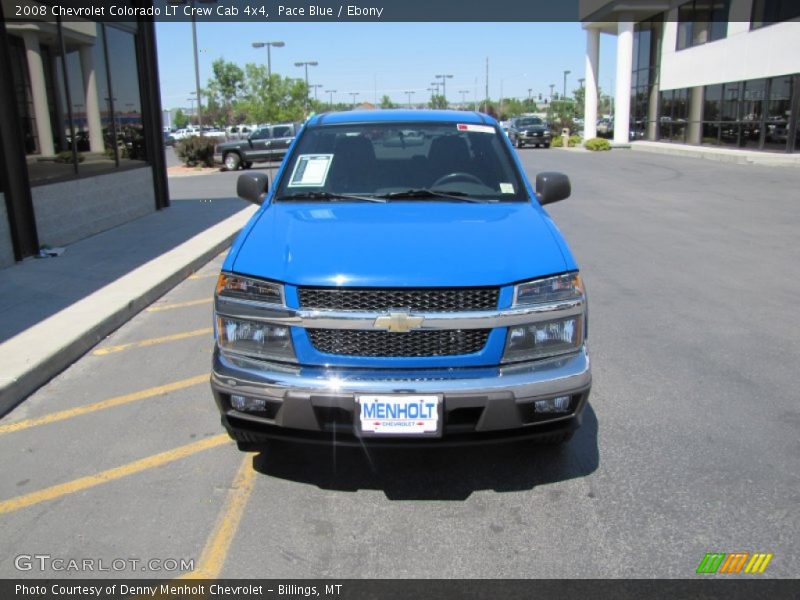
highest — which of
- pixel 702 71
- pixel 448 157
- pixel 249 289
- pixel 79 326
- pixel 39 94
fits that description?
pixel 702 71

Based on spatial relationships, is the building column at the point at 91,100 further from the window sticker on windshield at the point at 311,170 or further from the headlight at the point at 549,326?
the headlight at the point at 549,326

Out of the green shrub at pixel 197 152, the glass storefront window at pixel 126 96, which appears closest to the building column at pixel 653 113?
the green shrub at pixel 197 152

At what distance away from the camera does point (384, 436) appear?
301 centimetres

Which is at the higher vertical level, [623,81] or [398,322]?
[623,81]

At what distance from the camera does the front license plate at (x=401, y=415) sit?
117 inches

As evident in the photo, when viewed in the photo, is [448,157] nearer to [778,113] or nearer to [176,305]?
[176,305]

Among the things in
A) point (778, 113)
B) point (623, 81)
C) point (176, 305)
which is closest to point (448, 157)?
point (176, 305)

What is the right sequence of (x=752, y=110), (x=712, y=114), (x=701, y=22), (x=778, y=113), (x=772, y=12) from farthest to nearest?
1. (x=701, y=22)
2. (x=712, y=114)
3. (x=752, y=110)
4. (x=772, y=12)
5. (x=778, y=113)

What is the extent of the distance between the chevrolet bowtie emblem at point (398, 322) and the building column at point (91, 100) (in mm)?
9899

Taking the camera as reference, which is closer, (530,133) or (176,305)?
(176,305)

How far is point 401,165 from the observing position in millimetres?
4531

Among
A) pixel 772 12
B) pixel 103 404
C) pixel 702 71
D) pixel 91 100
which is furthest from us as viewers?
pixel 702 71

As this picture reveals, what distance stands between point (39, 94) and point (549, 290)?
9117mm

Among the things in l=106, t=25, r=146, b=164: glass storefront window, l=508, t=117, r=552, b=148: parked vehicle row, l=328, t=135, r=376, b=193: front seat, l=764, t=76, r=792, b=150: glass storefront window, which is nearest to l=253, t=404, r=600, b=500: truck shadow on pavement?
l=328, t=135, r=376, b=193: front seat
